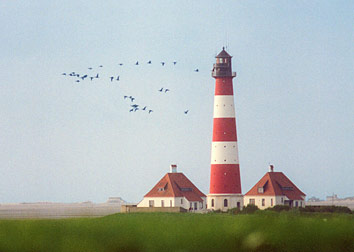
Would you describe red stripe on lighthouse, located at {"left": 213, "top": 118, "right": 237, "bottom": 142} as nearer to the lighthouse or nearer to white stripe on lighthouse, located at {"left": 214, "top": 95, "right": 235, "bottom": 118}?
the lighthouse

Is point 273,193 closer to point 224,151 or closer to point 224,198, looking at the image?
point 224,198

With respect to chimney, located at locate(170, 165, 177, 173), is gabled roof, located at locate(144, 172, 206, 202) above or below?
below

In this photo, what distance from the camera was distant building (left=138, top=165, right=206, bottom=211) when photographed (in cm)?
7638

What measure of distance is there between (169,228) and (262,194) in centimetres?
6295

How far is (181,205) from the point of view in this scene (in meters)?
76.6

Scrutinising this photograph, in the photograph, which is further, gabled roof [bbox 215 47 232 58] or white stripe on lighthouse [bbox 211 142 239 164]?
gabled roof [bbox 215 47 232 58]

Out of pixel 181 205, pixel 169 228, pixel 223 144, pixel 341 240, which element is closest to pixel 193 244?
pixel 169 228

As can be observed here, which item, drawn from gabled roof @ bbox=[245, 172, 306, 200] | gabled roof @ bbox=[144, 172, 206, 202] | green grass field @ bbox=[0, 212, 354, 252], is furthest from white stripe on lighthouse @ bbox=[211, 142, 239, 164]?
green grass field @ bbox=[0, 212, 354, 252]

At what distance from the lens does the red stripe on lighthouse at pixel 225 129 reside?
68.1 m

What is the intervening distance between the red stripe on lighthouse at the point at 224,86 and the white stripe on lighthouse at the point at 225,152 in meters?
4.28

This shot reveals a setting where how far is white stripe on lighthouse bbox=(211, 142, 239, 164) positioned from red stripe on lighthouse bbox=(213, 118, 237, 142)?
1.38 ft

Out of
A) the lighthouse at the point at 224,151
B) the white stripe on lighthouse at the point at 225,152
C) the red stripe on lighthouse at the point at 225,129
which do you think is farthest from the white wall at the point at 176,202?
the red stripe on lighthouse at the point at 225,129

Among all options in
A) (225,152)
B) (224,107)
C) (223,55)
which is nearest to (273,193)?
(225,152)

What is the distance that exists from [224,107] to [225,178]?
593 cm
